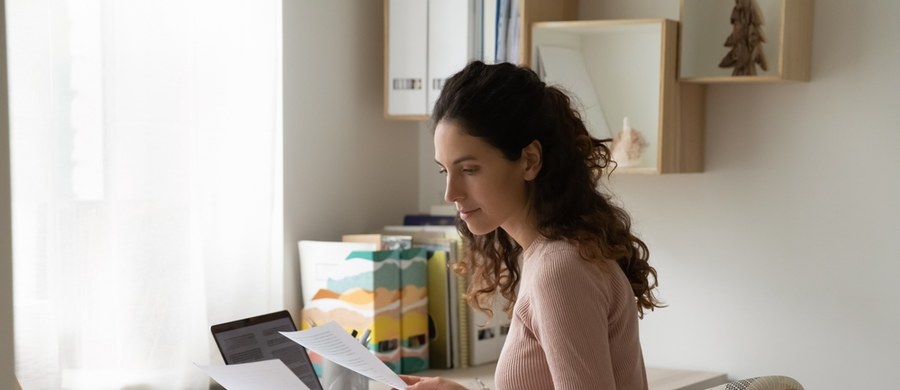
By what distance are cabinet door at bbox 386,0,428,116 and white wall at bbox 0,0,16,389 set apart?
2.05 metres

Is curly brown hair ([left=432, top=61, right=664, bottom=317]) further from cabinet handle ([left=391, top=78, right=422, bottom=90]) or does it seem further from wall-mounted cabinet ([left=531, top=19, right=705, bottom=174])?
cabinet handle ([left=391, top=78, right=422, bottom=90])

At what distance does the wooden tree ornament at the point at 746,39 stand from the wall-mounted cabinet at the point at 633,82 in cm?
14

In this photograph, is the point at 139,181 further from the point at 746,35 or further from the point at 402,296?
the point at 746,35

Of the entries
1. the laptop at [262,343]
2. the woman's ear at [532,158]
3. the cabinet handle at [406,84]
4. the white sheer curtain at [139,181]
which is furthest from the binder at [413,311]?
the woman's ear at [532,158]

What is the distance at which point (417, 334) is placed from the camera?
106 inches

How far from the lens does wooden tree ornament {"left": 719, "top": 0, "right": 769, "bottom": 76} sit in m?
2.49

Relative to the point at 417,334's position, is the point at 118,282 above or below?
above

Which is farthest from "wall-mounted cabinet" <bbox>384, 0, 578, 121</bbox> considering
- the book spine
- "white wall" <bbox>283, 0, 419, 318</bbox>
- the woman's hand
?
the woman's hand

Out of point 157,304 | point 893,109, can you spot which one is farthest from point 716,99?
point 157,304

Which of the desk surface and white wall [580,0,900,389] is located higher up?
white wall [580,0,900,389]

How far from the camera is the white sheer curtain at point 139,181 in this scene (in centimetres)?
206

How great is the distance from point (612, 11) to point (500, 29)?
1.15 ft

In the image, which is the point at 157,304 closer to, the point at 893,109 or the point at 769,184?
the point at 769,184

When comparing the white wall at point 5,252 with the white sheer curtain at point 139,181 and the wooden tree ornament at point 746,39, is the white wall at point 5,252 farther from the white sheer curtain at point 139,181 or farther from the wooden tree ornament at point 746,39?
the wooden tree ornament at point 746,39
